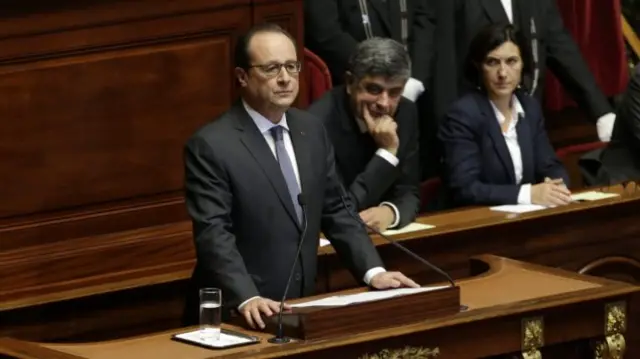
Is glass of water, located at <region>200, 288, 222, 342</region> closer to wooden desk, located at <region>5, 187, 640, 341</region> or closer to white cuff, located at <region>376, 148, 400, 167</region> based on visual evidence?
wooden desk, located at <region>5, 187, 640, 341</region>

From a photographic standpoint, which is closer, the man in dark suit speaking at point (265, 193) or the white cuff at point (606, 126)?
the man in dark suit speaking at point (265, 193)

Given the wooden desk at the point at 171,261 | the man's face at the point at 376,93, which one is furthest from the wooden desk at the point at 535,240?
the man's face at the point at 376,93

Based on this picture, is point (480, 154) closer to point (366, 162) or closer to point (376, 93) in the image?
point (366, 162)

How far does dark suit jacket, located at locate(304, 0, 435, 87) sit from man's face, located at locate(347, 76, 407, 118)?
0.54 metres

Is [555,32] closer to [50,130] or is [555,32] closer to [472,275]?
[472,275]

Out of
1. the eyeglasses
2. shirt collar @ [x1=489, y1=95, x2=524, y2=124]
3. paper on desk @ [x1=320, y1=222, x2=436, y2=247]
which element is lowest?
paper on desk @ [x1=320, y1=222, x2=436, y2=247]

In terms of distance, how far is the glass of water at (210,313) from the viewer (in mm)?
4223

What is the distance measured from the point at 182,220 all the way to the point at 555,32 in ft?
7.08

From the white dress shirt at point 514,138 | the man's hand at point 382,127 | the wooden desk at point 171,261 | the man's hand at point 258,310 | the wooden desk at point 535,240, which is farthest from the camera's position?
the white dress shirt at point 514,138

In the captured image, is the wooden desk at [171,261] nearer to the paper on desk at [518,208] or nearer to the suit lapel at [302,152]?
the paper on desk at [518,208]

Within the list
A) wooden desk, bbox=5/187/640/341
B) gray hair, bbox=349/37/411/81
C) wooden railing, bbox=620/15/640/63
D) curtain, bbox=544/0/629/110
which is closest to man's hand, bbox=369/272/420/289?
wooden desk, bbox=5/187/640/341

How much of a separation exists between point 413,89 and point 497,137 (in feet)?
1.42

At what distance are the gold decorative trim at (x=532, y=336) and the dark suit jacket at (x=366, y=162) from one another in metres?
1.20

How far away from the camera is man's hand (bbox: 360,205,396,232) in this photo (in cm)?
562
